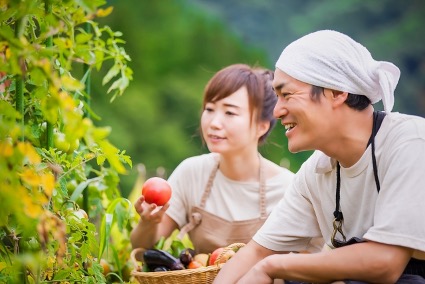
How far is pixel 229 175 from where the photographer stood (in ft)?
14.4

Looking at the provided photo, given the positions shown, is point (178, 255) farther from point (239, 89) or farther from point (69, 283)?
point (69, 283)

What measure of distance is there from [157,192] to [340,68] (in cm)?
120

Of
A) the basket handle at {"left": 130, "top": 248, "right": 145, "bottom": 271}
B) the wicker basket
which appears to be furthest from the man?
the basket handle at {"left": 130, "top": 248, "right": 145, "bottom": 271}

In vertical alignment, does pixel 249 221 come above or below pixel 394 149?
below

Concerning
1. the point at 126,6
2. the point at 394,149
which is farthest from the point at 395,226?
the point at 126,6

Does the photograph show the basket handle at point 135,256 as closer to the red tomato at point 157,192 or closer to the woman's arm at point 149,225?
the woman's arm at point 149,225

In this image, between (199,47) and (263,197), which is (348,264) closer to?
(263,197)

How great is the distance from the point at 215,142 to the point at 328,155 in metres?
1.18

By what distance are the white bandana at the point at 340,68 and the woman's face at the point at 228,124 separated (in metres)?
1.14

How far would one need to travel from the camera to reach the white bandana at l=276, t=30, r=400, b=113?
9.85 feet

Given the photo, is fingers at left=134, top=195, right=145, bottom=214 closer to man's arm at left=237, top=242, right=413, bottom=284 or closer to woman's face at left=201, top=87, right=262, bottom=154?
woman's face at left=201, top=87, right=262, bottom=154

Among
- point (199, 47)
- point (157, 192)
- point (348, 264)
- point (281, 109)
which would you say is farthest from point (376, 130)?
point (199, 47)

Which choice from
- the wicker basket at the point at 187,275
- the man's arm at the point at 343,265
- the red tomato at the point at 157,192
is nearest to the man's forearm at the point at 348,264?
the man's arm at the point at 343,265

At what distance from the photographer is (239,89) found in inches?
168
